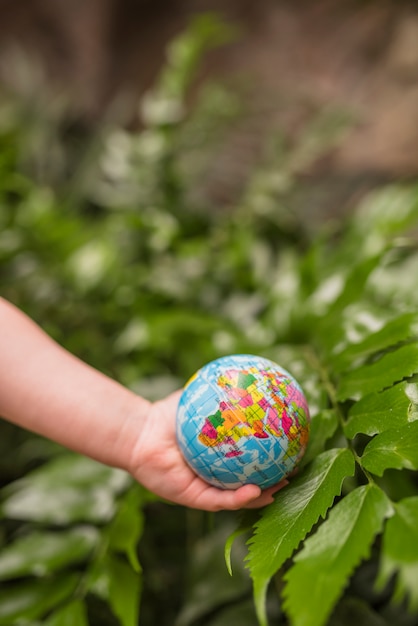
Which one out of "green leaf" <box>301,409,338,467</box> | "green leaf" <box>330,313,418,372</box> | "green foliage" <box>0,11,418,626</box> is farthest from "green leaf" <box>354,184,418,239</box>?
"green leaf" <box>301,409,338,467</box>

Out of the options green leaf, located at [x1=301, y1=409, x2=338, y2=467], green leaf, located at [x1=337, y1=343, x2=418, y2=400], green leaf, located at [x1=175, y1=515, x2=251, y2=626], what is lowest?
green leaf, located at [x1=175, y1=515, x2=251, y2=626]

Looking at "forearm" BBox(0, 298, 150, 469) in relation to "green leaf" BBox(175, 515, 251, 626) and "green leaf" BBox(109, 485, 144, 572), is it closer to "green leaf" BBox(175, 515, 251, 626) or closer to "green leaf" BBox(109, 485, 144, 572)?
"green leaf" BBox(109, 485, 144, 572)

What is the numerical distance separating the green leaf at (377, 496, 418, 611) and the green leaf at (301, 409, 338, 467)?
0.18 metres

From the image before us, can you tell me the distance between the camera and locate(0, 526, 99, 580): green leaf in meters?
0.85

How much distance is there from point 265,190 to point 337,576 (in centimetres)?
127

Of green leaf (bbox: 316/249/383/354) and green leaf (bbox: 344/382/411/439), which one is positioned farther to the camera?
green leaf (bbox: 316/249/383/354)

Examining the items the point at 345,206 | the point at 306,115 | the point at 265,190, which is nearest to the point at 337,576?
the point at 265,190

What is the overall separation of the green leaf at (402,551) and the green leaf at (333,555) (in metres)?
0.01

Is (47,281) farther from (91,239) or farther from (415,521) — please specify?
(415,521)

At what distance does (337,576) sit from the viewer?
1.36ft

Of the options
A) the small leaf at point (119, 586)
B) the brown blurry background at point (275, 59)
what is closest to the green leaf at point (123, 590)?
the small leaf at point (119, 586)

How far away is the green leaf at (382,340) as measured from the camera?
0.68 metres

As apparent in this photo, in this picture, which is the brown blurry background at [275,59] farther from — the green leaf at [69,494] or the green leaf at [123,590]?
the green leaf at [123,590]

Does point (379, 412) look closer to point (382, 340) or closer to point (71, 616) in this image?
point (382, 340)
